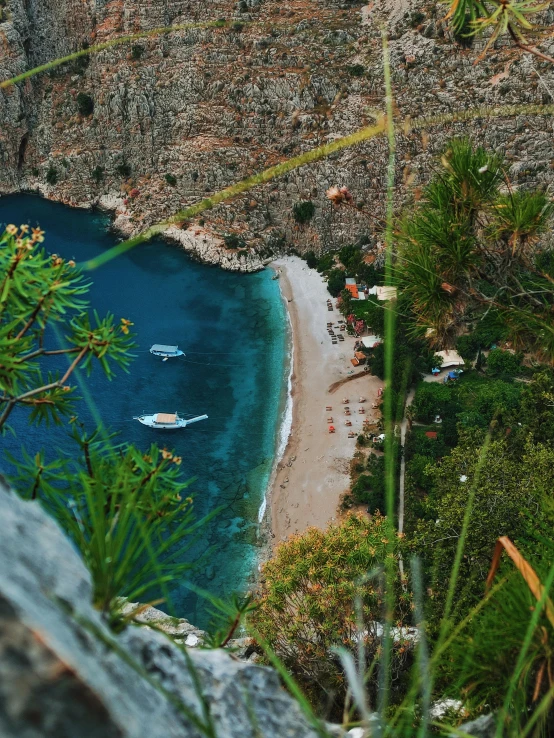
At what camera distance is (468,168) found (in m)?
3.84

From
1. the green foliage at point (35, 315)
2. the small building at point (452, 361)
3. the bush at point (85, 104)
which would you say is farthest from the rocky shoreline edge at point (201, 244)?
the green foliage at point (35, 315)

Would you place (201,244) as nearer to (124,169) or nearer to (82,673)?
(124,169)

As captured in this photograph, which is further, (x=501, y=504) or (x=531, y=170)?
(x=531, y=170)

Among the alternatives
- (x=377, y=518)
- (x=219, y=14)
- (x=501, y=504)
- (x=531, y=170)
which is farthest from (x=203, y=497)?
(x=219, y=14)

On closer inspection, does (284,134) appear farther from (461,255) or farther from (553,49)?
(461,255)

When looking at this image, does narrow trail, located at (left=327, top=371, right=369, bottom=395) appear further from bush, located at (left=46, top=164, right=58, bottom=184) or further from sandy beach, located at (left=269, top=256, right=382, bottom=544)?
bush, located at (left=46, top=164, right=58, bottom=184)

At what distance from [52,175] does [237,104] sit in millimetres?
20027

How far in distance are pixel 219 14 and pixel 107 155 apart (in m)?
16.0

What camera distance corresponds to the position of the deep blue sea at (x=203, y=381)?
1140 inches

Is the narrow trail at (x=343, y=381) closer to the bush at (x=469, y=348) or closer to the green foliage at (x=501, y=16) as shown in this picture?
the bush at (x=469, y=348)

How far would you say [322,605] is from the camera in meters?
13.7

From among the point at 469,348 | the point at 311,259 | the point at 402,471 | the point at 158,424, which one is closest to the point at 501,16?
the point at 402,471

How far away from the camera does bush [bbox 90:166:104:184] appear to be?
58.4 m

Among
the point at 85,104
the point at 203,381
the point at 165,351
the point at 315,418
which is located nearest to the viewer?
the point at 315,418
